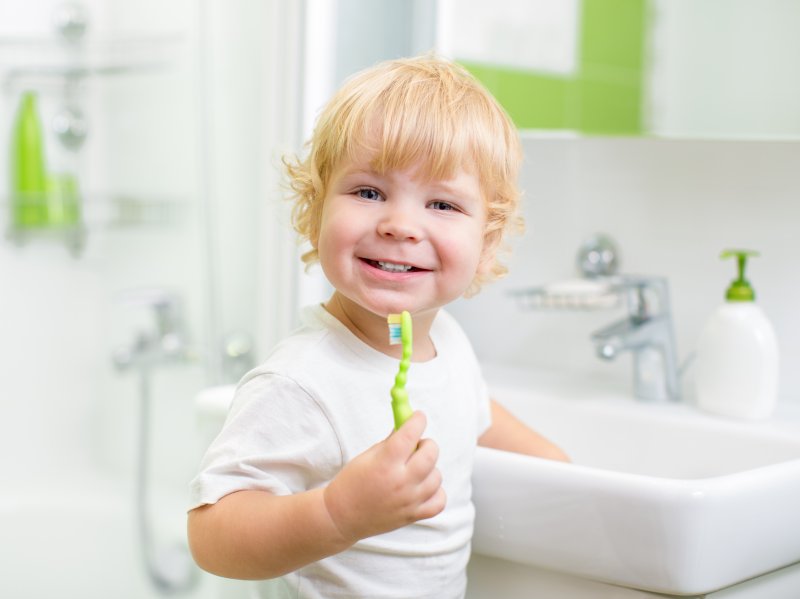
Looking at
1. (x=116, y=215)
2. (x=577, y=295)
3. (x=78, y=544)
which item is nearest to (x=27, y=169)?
(x=116, y=215)

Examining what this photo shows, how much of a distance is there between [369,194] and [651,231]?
2.29ft

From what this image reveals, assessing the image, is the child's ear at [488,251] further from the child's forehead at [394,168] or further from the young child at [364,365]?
the child's forehead at [394,168]

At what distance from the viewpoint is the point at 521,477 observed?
0.95 meters

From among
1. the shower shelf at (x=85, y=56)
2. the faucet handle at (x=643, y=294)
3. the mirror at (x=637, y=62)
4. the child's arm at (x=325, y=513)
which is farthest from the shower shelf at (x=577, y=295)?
the shower shelf at (x=85, y=56)

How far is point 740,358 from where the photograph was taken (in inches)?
48.9

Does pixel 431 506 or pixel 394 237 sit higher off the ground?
pixel 394 237

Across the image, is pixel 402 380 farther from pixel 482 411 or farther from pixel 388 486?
pixel 482 411

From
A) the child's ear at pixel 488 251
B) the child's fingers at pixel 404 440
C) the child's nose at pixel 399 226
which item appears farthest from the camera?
the child's ear at pixel 488 251

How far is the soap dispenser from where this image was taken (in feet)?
4.03

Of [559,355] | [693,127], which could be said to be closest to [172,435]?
[559,355]

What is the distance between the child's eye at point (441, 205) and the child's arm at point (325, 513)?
0.21m

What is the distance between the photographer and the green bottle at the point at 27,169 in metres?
1.65

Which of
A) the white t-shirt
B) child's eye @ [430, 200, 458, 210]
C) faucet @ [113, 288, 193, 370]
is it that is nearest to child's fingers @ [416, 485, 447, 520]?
the white t-shirt

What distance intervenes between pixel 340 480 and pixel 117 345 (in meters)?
1.14
